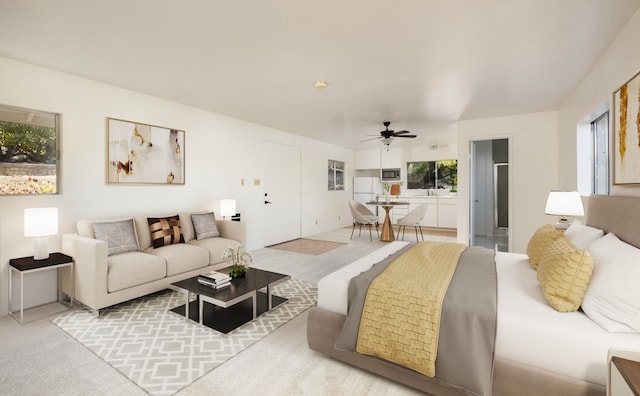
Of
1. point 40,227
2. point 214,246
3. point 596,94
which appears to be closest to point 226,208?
point 214,246

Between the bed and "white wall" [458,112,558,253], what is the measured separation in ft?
10.6

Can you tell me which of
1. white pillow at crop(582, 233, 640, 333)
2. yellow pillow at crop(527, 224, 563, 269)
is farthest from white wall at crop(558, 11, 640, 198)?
white pillow at crop(582, 233, 640, 333)

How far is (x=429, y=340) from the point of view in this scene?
153 cm

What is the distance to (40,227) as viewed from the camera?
2633 mm

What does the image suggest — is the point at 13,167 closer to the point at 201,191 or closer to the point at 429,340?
the point at 201,191

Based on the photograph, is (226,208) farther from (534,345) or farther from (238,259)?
(534,345)

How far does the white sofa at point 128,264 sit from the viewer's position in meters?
2.63

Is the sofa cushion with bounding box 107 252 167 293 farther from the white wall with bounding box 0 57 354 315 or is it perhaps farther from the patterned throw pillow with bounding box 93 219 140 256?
the white wall with bounding box 0 57 354 315

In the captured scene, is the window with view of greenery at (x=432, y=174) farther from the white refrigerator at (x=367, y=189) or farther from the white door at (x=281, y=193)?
the white door at (x=281, y=193)

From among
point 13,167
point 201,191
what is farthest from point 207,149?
point 13,167

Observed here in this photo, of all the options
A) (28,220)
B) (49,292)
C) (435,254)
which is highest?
(28,220)

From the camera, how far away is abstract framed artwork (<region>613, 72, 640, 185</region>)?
2.07m

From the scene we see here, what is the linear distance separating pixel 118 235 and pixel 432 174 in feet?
26.2

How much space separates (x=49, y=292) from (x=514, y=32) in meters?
5.02
